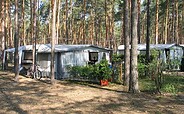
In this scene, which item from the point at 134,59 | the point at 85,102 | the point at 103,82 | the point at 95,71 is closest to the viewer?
the point at 85,102

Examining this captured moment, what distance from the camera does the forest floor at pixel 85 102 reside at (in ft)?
30.4

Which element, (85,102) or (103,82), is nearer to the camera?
(85,102)

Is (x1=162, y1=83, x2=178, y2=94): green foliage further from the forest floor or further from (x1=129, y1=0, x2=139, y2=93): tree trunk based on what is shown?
(x1=129, y1=0, x2=139, y2=93): tree trunk

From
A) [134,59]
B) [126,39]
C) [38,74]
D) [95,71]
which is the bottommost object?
[38,74]

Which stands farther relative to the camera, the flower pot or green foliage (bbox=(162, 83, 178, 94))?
the flower pot

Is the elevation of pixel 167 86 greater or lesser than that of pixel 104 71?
lesser

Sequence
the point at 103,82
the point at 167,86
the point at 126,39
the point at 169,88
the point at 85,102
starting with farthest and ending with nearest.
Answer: the point at 103,82, the point at 126,39, the point at 167,86, the point at 169,88, the point at 85,102

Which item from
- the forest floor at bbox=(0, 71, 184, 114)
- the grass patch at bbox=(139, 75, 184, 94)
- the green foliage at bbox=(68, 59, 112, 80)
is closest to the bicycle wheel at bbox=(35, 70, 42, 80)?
the green foliage at bbox=(68, 59, 112, 80)

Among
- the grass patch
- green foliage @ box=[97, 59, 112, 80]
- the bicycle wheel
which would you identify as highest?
green foliage @ box=[97, 59, 112, 80]

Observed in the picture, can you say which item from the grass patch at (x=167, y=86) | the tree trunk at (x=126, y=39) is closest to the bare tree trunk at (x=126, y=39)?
the tree trunk at (x=126, y=39)

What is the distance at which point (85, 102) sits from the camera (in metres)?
10.7

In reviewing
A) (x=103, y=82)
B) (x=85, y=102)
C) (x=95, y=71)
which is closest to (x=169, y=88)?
(x=85, y=102)

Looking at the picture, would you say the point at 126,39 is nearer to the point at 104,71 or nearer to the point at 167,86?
the point at 104,71

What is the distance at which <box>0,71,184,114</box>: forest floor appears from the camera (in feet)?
30.4
